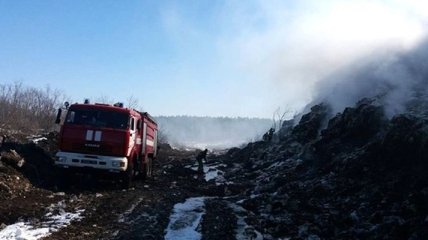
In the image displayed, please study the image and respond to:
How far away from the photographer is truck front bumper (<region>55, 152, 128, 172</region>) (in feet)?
54.0

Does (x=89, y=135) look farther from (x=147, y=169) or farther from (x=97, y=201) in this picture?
(x=147, y=169)

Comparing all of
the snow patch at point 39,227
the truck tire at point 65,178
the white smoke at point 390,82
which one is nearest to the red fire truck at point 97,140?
the truck tire at point 65,178

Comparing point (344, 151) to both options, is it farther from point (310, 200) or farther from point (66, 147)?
point (66, 147)

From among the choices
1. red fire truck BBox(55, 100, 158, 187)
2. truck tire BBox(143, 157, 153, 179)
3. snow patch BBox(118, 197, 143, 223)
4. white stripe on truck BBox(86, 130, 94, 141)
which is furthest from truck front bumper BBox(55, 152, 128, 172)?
truck tire BBox(143, 157, 153, 179)

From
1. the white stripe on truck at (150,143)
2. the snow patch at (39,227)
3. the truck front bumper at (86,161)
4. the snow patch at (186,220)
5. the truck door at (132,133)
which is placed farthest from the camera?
the white stripe on truck at (150,143)

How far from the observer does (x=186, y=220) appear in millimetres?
12352

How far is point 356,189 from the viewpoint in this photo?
15.0 m

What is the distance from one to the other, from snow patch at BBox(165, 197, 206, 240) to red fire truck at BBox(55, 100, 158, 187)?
2783 millimetres

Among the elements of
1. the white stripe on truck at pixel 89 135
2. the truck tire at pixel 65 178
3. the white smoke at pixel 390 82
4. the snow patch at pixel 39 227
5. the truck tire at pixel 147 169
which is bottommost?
the snow patch at pixel 39 227

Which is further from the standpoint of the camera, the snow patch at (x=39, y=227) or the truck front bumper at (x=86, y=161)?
the truck front bumper at (x=86, y=161)

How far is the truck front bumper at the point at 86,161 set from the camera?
Result: 16.5 meters

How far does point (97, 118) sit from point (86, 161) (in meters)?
1.57

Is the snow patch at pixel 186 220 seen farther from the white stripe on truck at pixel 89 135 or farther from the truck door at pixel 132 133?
the white stripe on truck at pixel 89 135

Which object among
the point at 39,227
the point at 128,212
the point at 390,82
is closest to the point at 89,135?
the point at 128,212
